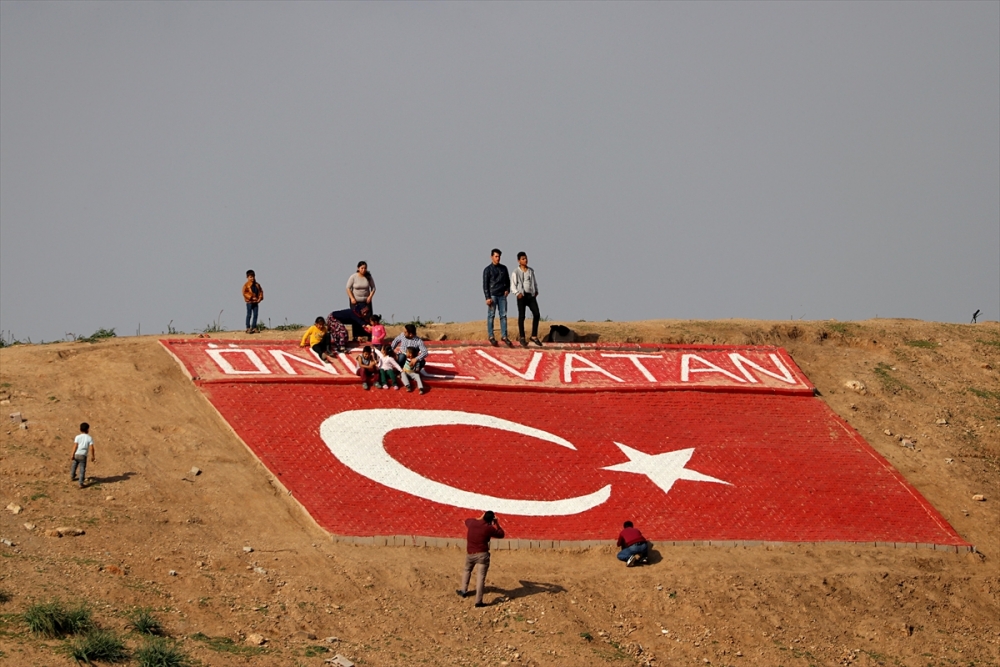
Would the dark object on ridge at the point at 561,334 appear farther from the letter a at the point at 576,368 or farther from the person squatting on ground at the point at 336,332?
the person squatting on ground at the point at 336,332

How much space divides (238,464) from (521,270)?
8.46 m

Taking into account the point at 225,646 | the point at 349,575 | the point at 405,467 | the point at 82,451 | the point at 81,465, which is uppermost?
the point at 82,451

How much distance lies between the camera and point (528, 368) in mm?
27641

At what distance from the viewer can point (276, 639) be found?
17234 millimetres

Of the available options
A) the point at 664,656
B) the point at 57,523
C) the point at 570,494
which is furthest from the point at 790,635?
the point at 57,523

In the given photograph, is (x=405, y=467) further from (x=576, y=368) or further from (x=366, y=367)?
(x=576, y=368)

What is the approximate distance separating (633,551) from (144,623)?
8.56 metres

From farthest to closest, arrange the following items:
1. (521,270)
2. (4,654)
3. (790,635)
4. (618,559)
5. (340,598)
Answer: (521,270)
(618,559)
(790,635)
(340,598)
(4,654)

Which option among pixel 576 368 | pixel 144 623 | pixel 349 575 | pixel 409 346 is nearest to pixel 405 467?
pixel 409 346

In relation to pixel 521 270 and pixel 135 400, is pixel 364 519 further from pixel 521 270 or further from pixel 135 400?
pixel 521 270

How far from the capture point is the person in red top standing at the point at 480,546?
19.1 meters

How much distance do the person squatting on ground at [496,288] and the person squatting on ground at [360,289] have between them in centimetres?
260

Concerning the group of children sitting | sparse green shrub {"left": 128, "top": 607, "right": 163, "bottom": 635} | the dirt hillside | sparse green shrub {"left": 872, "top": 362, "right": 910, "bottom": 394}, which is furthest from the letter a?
sparse green shrub {"left": 128, "top": 607, "right": 163, "bottom": 635}

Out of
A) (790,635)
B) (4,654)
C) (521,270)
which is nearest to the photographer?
(4,654)
